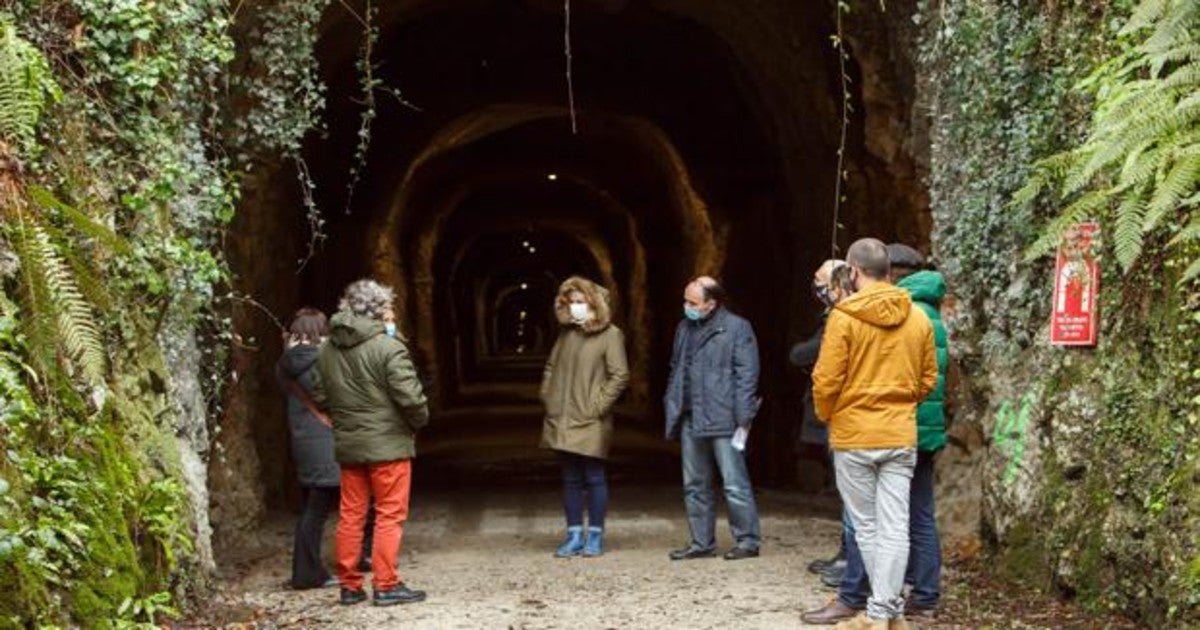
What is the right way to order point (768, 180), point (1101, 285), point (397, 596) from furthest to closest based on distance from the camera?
point (768, 180) < point (397, 596) < point (1101, 285)

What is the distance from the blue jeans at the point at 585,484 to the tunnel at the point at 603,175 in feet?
7.06

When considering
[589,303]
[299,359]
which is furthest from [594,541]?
[299,359]

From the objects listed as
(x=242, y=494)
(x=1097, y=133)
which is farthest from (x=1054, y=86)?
(x=242, y=494)

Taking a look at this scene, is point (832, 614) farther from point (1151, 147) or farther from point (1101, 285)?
point (1151, 147)

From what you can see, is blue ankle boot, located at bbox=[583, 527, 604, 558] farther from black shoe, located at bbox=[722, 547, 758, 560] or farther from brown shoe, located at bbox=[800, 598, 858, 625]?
brown shoe, located at bbox=[800, 598, 858, 625]

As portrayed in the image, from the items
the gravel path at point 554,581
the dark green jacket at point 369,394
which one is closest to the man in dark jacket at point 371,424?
the dark green jacket at point 369,394

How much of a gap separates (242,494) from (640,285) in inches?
613

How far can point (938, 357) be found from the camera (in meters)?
6.11

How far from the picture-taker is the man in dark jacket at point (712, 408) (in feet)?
26.0

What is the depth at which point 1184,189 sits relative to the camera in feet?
16.5

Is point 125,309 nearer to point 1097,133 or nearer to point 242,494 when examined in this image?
point 242,494

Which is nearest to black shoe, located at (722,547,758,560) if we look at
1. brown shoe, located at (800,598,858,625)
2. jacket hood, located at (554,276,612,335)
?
jacket hood, located at (554,276,612,335)

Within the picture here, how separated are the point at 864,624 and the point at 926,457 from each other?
37.3 inches

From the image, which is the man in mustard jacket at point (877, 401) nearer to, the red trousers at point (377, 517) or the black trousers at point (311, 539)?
the red trousers at point (377, 517)
